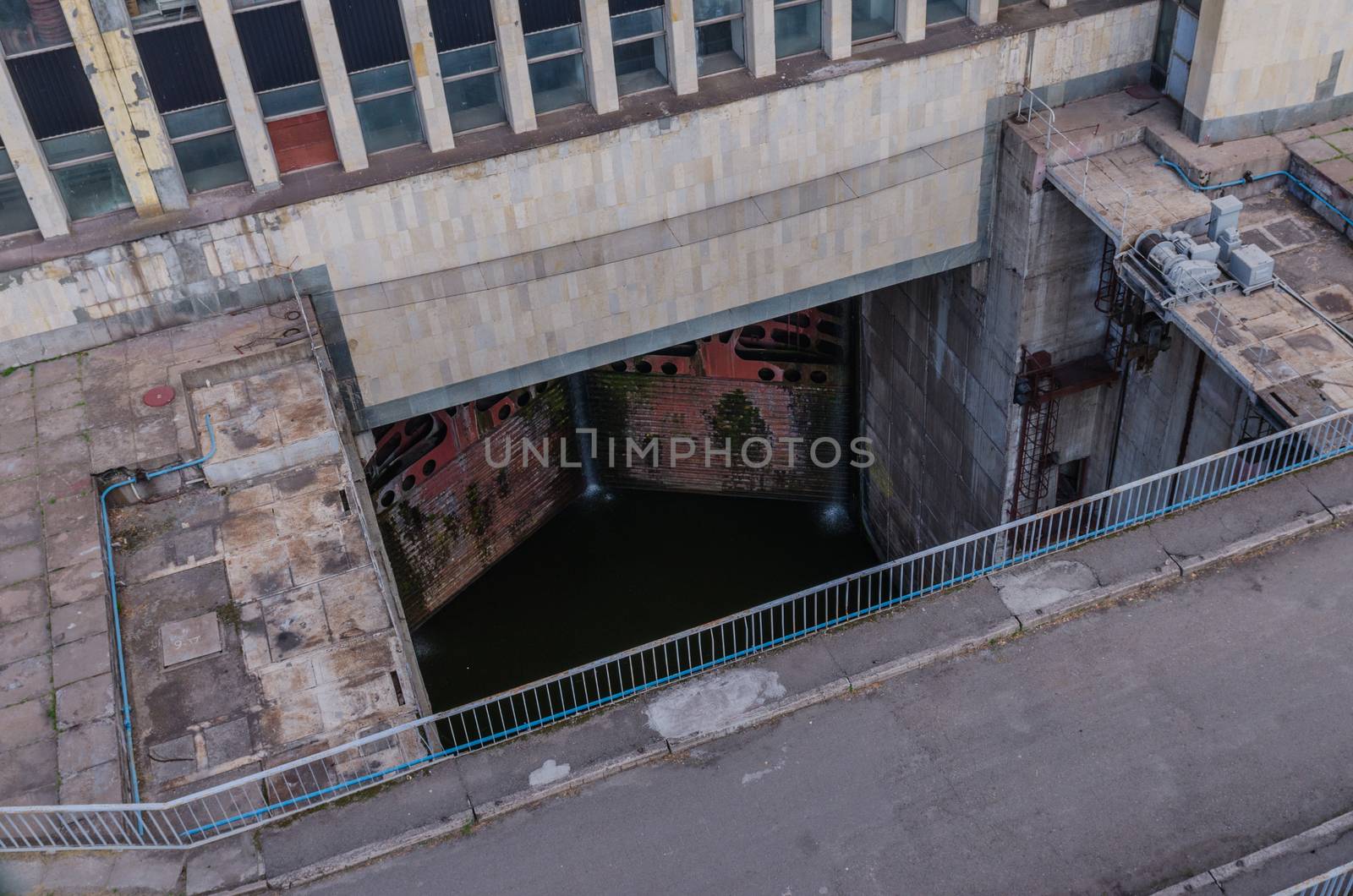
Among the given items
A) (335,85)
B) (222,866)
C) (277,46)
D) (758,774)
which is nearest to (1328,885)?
(758,774)

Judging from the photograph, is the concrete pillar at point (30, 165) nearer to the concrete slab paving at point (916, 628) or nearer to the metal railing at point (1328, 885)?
the concrete slab paving at point (916, 628)

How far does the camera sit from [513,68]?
26.1 metres

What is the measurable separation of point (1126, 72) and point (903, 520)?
14.8 meters

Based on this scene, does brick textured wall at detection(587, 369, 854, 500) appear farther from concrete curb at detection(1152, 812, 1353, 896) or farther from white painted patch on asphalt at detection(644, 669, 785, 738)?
concrete curb at detection(1152, 812, 1353, 896)

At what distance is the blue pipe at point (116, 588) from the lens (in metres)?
19.8

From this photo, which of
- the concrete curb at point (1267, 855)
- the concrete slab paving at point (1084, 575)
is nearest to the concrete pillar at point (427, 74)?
the concrete slab paving at point (1084, 575)

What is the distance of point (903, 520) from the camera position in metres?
40.2

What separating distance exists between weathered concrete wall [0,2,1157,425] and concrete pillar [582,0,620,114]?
2.76ft

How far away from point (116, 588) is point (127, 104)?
29.2ft

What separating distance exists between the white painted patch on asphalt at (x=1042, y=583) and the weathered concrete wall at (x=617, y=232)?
10.6 metres

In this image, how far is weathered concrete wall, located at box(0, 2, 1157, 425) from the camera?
26188mm

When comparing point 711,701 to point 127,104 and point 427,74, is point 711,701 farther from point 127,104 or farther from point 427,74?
point 127,104

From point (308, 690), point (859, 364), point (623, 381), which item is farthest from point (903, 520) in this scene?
point (308, 690)

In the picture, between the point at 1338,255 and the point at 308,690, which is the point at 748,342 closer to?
the point at 1338,255
